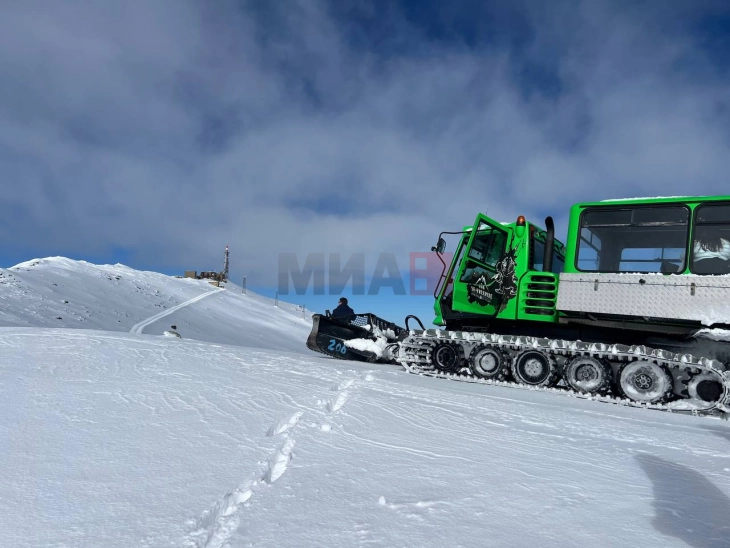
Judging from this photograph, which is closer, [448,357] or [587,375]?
[587,375]

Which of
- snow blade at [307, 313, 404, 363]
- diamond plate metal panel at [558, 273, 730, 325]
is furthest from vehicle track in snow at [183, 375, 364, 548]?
snow blade at [307, 313, 404, 363]

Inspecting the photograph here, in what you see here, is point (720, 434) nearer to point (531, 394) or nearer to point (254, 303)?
point (531, 394)

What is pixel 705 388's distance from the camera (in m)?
5.96

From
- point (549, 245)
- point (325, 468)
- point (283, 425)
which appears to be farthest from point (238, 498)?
point (549, 245)

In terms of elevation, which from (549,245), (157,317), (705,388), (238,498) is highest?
(549,245)

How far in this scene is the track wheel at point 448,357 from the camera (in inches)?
301

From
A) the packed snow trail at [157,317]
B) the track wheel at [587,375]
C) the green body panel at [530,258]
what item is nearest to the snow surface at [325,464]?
the track wheel at [587,375]

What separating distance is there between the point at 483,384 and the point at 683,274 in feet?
10.4

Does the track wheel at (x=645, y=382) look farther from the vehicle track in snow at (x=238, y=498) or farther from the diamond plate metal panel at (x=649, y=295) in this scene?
the vehicle track in snow at (x=238, y=498)

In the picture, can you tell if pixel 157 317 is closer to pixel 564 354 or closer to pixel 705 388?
pixel 564 354

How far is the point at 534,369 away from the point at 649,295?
193cm

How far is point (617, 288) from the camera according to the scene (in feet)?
20.9

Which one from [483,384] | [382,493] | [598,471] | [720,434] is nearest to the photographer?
[382,493]

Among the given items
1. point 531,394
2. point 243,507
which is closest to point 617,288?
point 531,394
